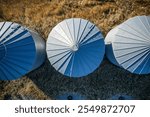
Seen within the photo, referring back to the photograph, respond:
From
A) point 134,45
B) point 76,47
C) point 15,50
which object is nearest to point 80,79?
point 76,47

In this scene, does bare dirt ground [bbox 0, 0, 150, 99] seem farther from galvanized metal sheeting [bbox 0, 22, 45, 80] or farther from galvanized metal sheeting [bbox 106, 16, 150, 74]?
galvanized metal sheeting [bbox 0, 22, 45, 80]

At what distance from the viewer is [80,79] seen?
16.5 meters

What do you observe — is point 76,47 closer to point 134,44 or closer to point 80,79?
point 134,44

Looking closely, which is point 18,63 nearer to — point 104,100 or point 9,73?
point 9,73

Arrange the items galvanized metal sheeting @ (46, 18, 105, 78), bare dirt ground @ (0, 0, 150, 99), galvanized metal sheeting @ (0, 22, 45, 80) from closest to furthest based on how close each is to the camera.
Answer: galvanized metal sheeting @ (0, 22, 45, 80), galvanized metal sheeting @ (46, 18, 105, 78), bare dirt ground @ (0, 0, 150, 99)

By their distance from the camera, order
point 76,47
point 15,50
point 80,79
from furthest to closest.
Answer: point 80,79, point 76,47, point 15,50

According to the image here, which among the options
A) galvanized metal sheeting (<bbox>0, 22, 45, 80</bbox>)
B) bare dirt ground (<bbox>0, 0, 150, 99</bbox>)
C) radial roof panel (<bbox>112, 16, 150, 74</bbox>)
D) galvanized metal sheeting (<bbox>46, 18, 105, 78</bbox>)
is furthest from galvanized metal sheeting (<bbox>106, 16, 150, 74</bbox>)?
galvanized metal sheeting (<bbox>0, 22, 45, 80</bbox>)

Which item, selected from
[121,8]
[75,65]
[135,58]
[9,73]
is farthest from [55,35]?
[121,8]

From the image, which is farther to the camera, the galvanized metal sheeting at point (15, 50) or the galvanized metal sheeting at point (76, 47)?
the galvanized metal sheeting at point (76, 47)

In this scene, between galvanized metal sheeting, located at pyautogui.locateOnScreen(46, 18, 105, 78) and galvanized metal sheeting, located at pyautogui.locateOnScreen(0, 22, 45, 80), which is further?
galvanized metal sheeting, located at pyautogui.locateOnScreen(46, 18, 105, 78)

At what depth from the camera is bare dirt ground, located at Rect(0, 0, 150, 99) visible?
54.1ft

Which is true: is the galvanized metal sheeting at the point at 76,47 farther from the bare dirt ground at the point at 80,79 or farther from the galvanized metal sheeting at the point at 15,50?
the bare dirt ground at the point at 80,79

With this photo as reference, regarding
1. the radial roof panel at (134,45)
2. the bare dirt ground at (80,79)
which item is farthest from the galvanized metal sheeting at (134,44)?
the bare dirt ground at (80,79)

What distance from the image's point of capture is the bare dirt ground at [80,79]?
16.5 metres
